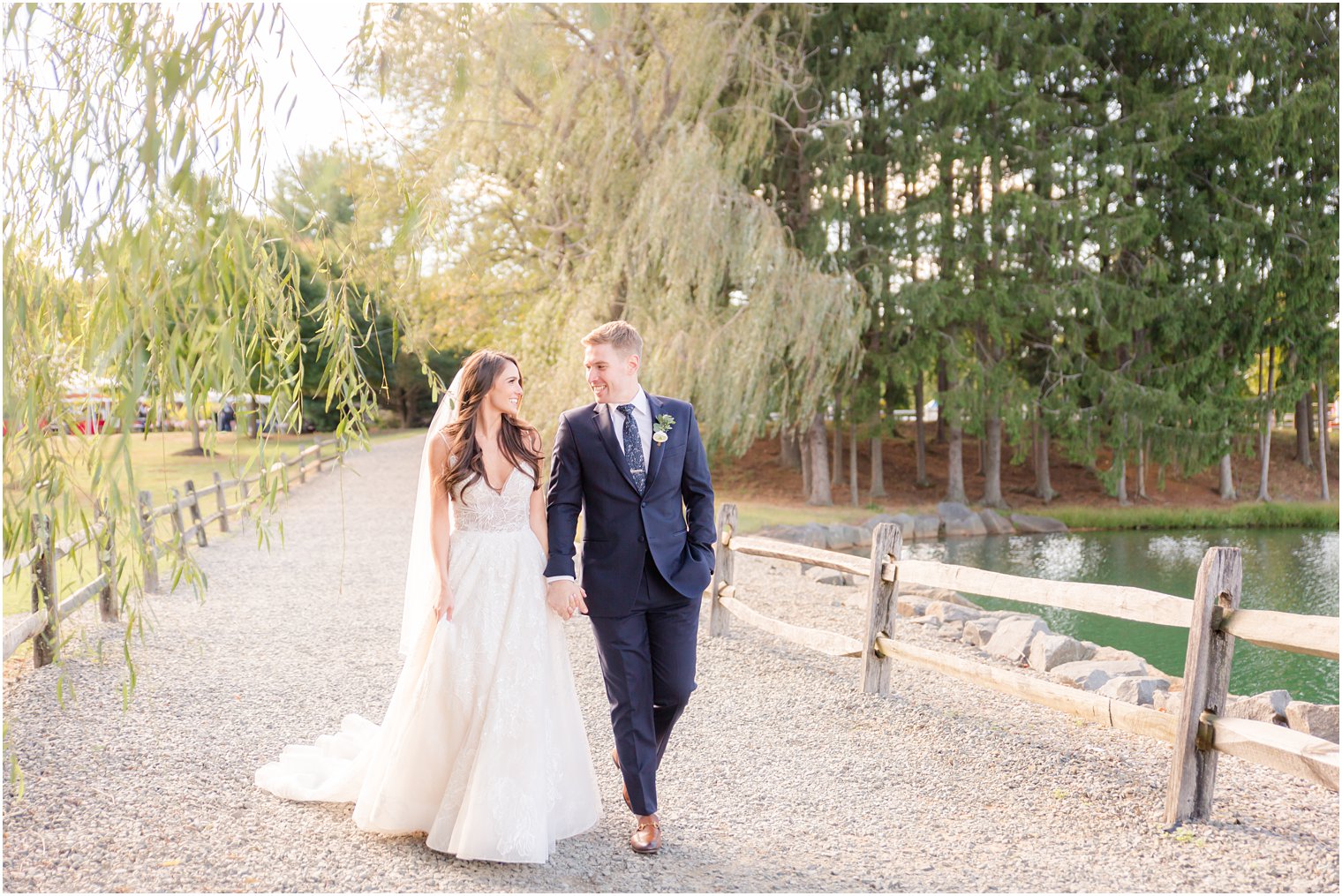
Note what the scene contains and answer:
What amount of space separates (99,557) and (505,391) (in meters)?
1.38

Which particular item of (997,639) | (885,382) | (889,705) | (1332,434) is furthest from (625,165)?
(1332,434)

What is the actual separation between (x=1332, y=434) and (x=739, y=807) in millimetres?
32741

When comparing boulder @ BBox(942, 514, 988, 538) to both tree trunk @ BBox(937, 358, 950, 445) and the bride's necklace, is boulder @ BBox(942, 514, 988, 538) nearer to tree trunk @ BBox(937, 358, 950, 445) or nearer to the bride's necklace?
tree trunk @ BBox(937, 358, 950, 445)

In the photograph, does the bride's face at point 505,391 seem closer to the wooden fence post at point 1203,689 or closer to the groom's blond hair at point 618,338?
the groom's blond hair at point 618,338

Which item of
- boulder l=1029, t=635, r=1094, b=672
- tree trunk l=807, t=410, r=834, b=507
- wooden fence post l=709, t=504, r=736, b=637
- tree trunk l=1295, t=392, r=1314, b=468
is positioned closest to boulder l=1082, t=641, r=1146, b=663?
boulder l=1029, t=635, r=1094, b=672

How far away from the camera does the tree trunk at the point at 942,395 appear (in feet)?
60.7

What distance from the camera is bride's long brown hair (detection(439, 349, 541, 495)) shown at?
11.9ft

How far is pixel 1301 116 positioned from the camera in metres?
18.8

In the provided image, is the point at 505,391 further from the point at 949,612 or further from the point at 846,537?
the point at 846,537

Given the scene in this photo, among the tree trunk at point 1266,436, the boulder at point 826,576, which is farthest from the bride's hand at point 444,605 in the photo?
the tree trunk at point 1266,436

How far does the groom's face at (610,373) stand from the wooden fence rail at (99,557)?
0.89 metres

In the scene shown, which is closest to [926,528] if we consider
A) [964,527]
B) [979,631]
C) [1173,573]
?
[964,527]

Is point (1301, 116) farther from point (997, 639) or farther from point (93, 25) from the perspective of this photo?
point (93, 25)

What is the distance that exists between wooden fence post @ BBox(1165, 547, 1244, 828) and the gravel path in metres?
0.12
